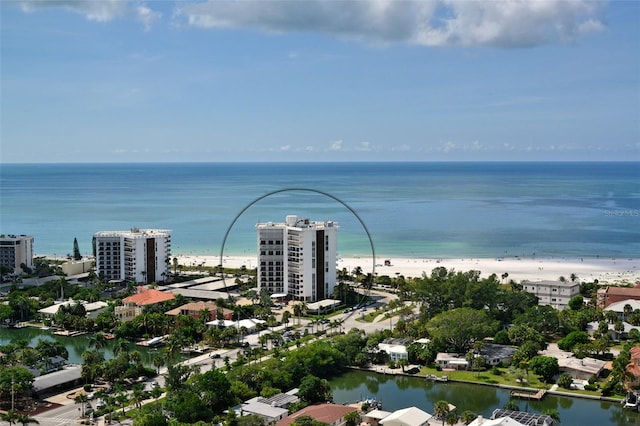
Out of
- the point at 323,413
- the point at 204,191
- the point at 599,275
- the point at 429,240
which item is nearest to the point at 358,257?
the point at 429,240

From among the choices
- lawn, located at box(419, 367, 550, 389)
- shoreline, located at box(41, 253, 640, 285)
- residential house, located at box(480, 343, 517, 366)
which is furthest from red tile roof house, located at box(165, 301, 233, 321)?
shoreline, located at box(41, 253, 640, 285)

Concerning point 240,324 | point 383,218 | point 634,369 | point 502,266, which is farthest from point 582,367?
point 383,218

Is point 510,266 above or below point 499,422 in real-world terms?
below

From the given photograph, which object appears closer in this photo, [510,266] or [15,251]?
[15,251]

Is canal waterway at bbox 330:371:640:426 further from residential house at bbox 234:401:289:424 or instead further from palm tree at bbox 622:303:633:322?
palm tree at bbox 622:303:633:322

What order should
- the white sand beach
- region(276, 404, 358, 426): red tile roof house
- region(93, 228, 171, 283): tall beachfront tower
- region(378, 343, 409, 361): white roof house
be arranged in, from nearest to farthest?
region(276, 404, 358, 426): red tile roof house < region(378, 343, 409, 361): white roof house < region(93, 228, 171, 283): tall beachfront tower < the white sand beach

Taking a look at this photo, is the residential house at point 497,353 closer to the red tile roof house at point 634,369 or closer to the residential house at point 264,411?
Result: the red tile roof house at point 634,369

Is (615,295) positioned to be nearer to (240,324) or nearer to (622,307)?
(622,307)

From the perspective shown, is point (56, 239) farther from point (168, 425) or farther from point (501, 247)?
point (168, 425)
